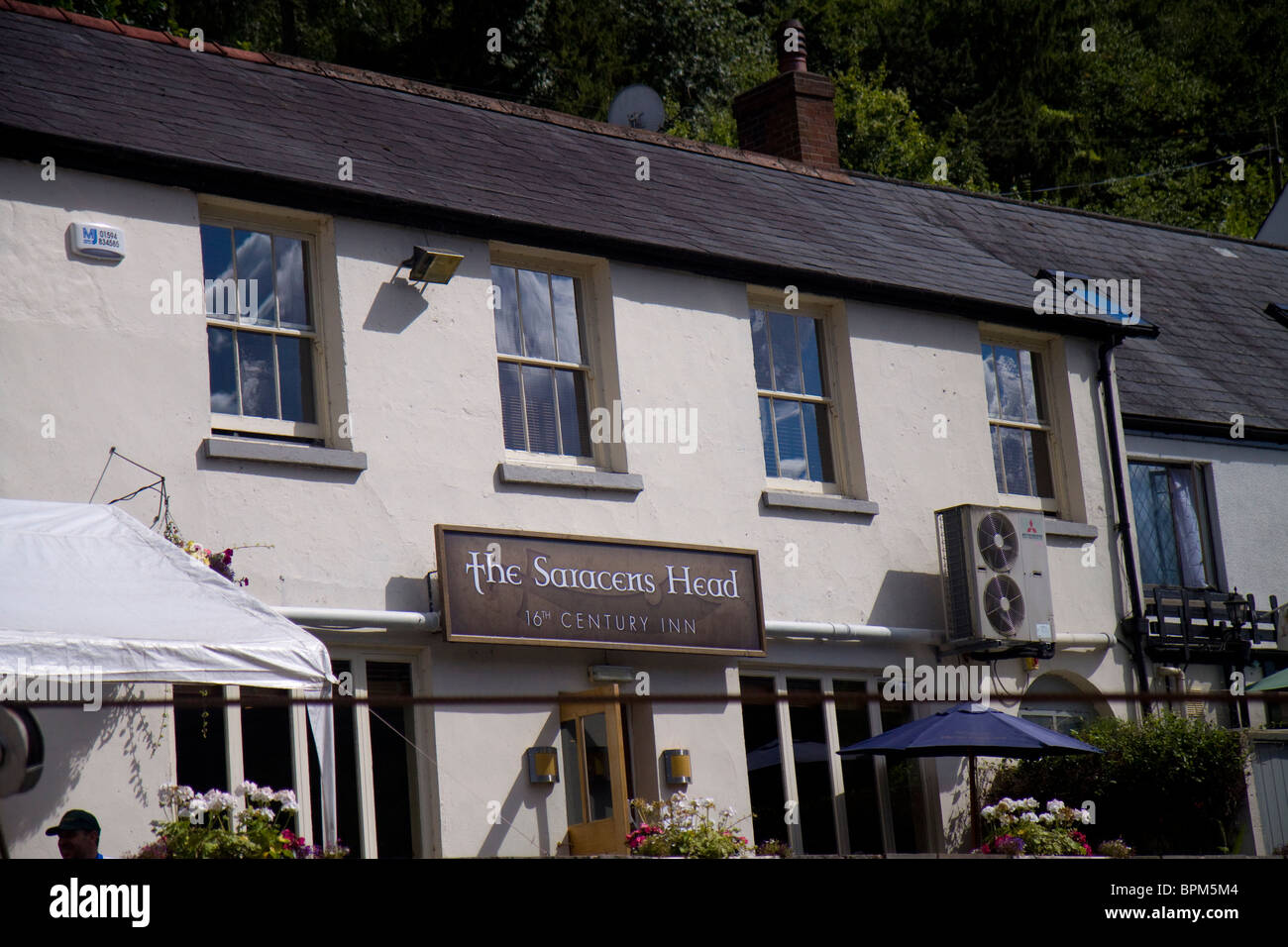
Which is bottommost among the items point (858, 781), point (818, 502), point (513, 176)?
point (858, 781)

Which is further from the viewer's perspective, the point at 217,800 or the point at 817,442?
the point at 817,442

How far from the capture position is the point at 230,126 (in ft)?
41.0

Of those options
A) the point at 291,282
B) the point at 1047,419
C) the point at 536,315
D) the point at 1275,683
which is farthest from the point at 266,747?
the point at 1275,683

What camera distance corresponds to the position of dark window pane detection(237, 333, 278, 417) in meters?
11.9

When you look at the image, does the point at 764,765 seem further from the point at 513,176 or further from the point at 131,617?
the point at 131,617

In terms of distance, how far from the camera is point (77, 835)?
29.1ft

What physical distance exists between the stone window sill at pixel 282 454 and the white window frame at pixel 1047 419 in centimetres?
641

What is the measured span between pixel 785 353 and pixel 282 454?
484cm

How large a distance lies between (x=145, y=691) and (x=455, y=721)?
2.20m

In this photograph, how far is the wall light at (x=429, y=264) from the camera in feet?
40.5
